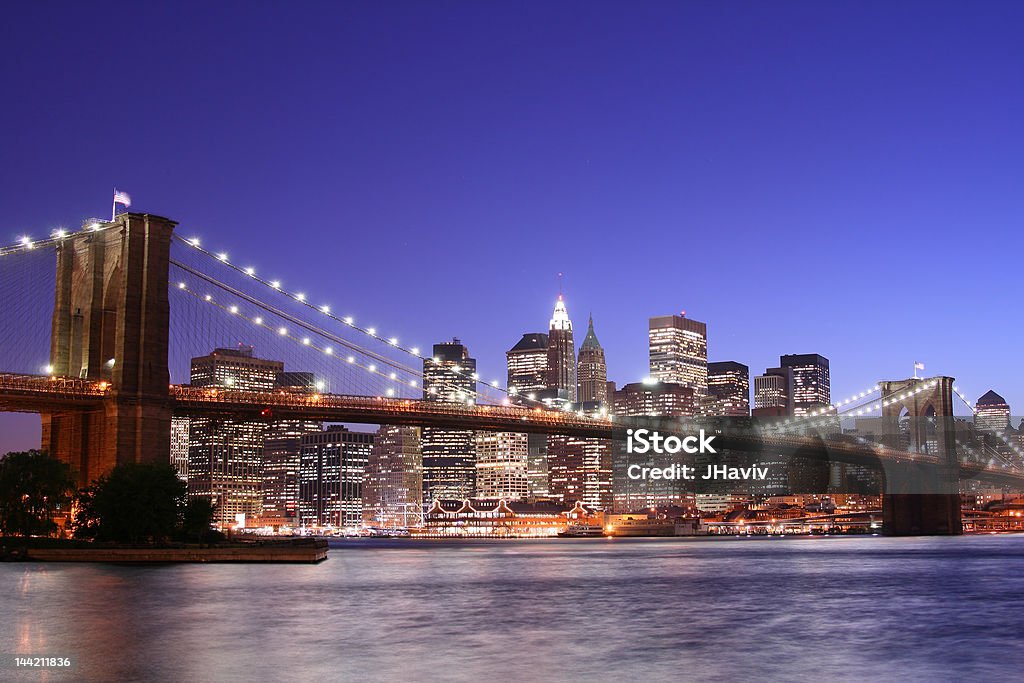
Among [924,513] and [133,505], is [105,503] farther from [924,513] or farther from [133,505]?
[924,513]

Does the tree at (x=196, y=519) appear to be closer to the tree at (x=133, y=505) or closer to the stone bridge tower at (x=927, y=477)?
the tree at (x=133, y=505)

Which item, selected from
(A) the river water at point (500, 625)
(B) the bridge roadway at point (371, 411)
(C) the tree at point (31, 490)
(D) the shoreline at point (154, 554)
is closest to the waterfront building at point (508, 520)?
(B) the bridge roadway at point (371, 411)

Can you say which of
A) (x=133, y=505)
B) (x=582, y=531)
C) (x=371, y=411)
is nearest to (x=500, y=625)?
(x=133, y=505)

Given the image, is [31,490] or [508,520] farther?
[508,520]

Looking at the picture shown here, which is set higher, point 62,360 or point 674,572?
point 62,360

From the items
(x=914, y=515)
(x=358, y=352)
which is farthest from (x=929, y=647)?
(x=914, y=515)

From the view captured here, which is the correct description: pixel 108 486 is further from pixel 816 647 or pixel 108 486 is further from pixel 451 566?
pixel 816 647
